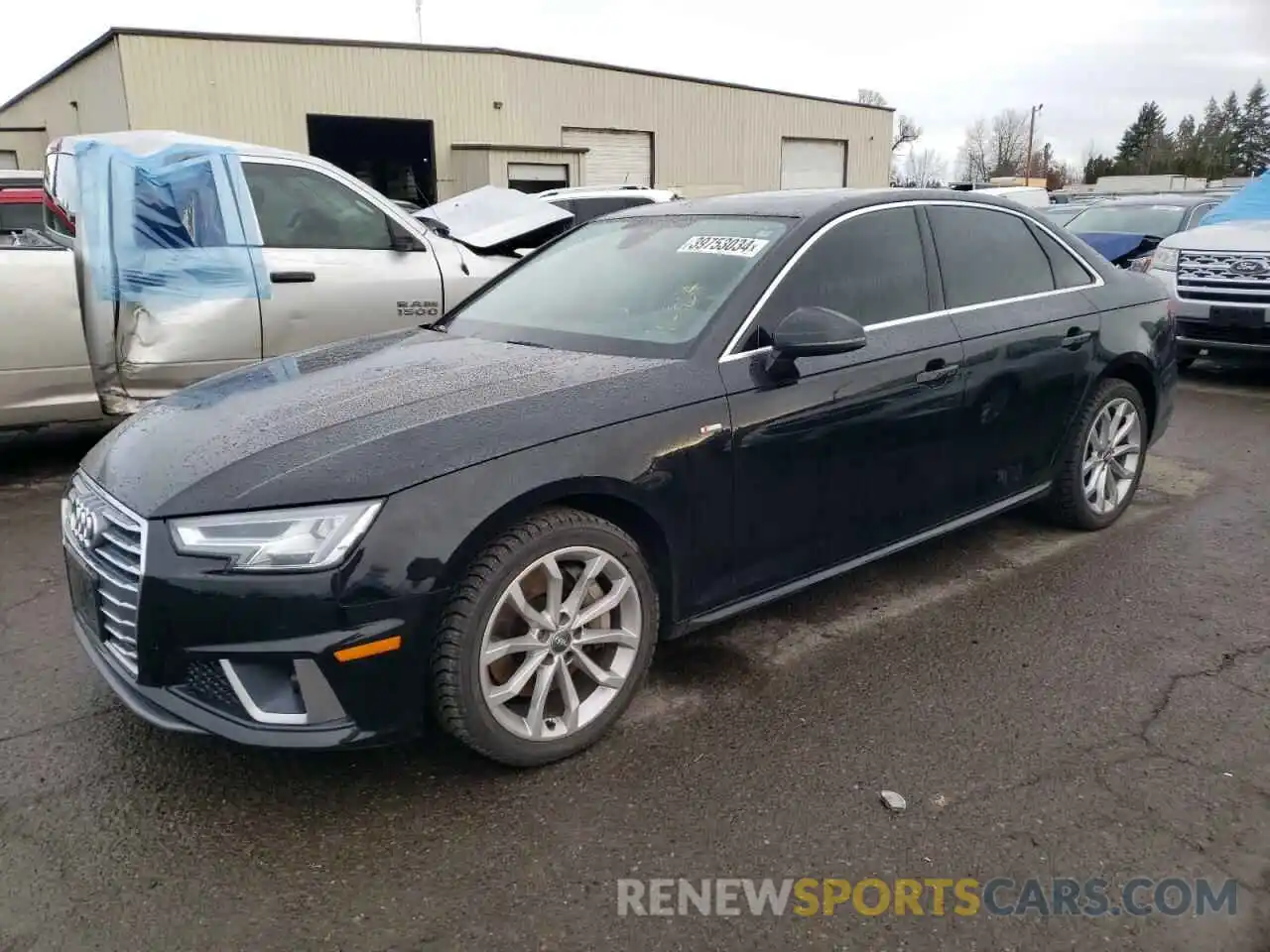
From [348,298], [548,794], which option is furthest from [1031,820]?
[348,298]

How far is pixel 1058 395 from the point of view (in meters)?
4.21

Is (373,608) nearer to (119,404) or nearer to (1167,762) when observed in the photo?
(1167,762)

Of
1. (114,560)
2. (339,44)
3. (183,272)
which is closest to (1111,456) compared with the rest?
(114,560)

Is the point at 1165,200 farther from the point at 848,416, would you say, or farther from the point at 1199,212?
the point at 848,416

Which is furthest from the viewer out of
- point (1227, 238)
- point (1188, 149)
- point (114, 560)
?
point (1188, 149)

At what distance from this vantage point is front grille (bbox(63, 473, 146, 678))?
243 centimetres

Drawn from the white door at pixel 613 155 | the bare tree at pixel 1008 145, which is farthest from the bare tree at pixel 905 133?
the white door at pixel 613 155

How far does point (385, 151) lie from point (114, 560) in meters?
25.3

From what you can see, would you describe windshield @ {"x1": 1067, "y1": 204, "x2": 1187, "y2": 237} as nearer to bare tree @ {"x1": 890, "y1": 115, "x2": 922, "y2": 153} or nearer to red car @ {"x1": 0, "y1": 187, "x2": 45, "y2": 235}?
red car @ {"x1": 0, "y1": 187, "x2": 45, "y2": 235}

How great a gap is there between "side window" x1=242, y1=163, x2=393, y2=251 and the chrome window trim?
3544 millimetres

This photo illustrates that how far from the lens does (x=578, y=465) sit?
2662mm

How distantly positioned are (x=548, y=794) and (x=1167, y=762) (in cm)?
178

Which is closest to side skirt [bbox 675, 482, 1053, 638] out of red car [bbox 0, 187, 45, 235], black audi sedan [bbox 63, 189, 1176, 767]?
black audi sedan [bbox 63, 189, 1176, 767]

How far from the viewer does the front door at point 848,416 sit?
314 centimetres
